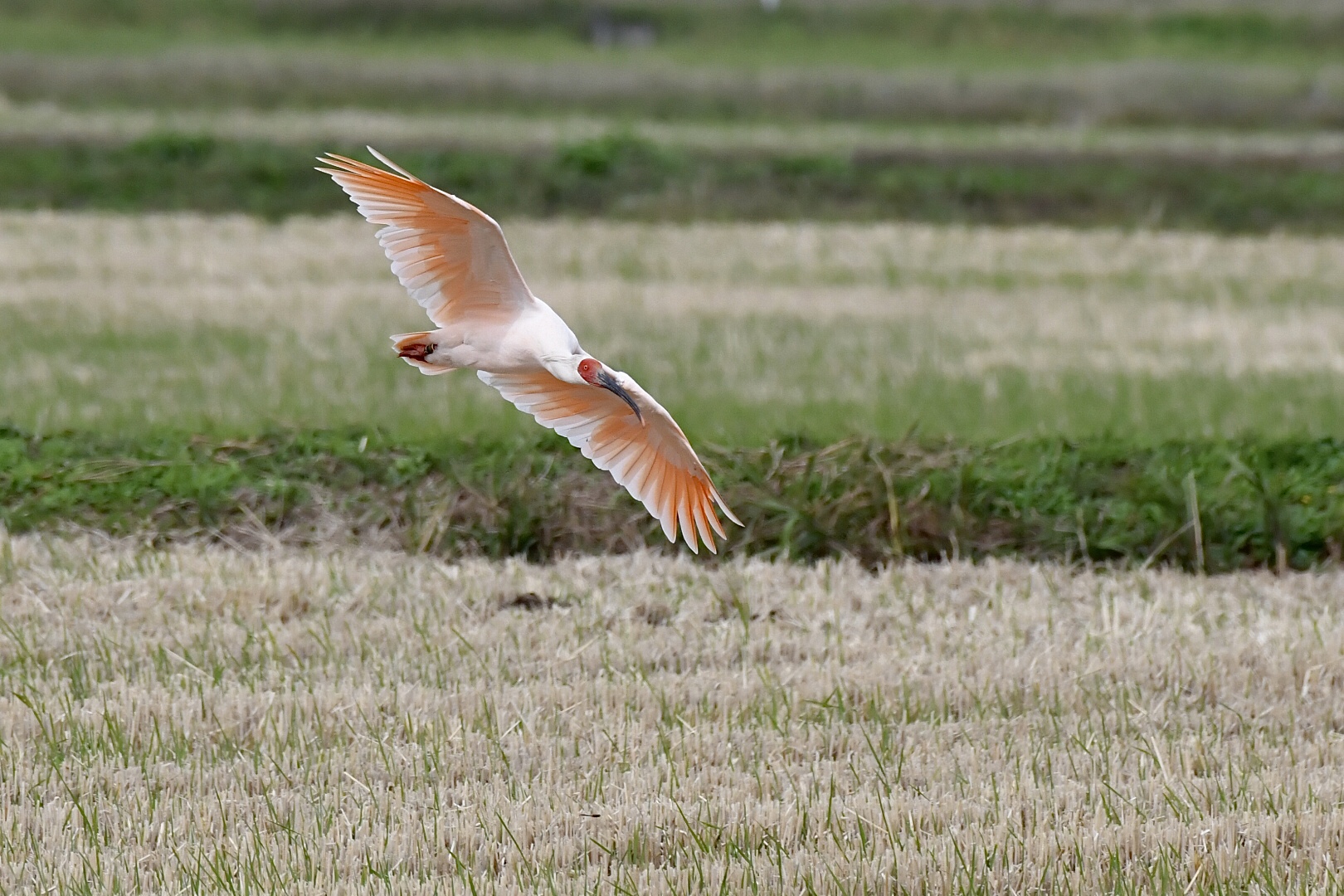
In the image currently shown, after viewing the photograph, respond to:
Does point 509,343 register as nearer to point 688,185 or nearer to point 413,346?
point 413,346

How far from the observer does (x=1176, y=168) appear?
20.6 m

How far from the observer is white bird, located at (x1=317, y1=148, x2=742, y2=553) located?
492 cm

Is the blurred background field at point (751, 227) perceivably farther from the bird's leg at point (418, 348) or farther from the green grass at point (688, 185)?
the bird's leg at point (418, 348)

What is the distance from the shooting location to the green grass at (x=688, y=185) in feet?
63.3

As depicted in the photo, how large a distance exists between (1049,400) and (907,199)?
1055cm

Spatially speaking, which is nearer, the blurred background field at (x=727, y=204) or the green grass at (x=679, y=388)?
the green grass at (x=679, y=388)

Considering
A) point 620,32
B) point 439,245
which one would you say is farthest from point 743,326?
point 620,32

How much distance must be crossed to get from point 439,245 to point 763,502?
2927 mm

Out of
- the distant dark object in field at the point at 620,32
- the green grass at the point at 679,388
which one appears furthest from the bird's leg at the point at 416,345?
the distant dark object in field at the point at 620,32

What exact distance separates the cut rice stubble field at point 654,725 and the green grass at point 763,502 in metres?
0.31

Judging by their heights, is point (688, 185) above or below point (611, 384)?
below

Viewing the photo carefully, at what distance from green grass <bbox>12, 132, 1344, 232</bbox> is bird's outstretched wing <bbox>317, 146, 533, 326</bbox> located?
14.0 meters

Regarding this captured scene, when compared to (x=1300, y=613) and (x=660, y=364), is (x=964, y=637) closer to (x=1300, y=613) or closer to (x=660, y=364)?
(x=1300, y=613)

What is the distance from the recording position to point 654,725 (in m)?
5.58
